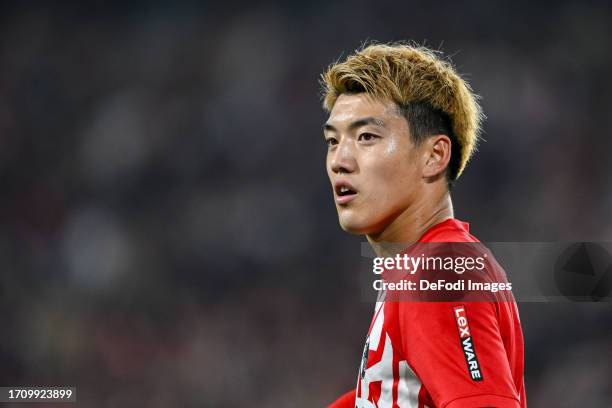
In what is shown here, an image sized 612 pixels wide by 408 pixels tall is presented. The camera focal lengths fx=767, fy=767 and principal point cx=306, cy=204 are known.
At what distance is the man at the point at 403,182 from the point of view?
6.56ft

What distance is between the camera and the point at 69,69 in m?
6.88

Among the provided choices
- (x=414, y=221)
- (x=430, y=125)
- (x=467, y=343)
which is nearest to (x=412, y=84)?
(x=430, y=125)

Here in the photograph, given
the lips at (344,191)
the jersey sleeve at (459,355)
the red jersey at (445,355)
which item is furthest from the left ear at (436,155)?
the jersey sleeve at (459,355)

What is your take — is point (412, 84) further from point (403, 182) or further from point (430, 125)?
point (403, 182)

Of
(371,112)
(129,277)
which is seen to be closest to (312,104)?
(129,277)

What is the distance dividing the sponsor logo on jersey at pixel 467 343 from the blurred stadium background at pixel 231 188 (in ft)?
13.9

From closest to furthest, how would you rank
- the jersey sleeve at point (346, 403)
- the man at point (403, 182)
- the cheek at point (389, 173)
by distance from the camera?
the man at point (403, 182), the cheek at point (389, 173), the jersey sleeve at point (346, 403)

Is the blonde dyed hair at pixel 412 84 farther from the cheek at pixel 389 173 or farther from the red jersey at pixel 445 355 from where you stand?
the red jersey at pixel 445 355

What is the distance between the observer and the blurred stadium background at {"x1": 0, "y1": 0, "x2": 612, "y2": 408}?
20.0 ft

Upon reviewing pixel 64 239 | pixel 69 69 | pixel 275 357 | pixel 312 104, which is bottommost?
pixel 275 357

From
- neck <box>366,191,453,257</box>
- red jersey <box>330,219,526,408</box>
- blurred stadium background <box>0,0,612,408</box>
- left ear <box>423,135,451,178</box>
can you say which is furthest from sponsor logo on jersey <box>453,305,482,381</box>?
blurred stadium background <box>0,0,612,408</box>

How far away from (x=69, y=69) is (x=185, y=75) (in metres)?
1.05

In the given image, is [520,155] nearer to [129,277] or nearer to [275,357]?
[275,357]

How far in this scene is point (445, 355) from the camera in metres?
1.90
